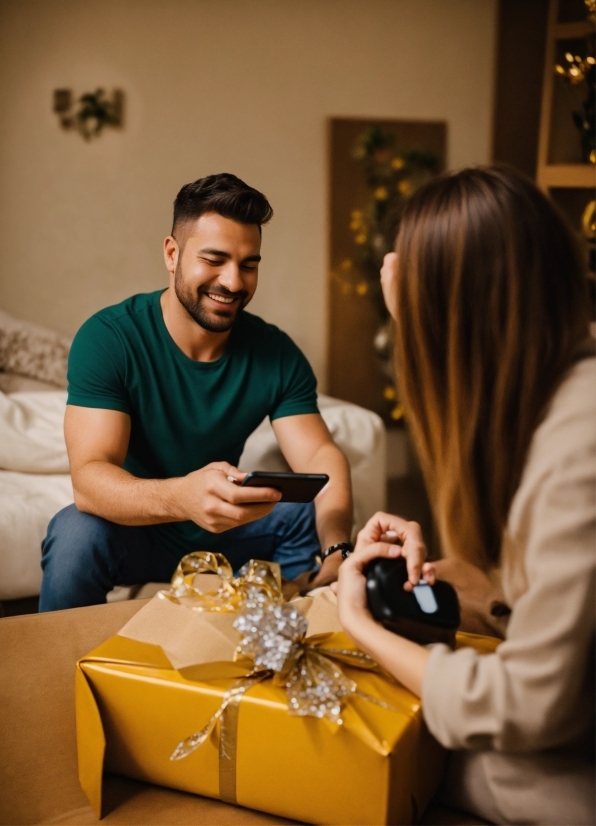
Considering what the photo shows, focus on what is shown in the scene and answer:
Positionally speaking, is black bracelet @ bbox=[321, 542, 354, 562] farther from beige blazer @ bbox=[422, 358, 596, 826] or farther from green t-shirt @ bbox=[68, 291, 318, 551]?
beige blazer @ bbox=[422, 358, 596, 826]

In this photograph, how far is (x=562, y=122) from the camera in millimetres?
2701

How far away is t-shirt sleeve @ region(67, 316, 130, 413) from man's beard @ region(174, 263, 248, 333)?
14 centimetres

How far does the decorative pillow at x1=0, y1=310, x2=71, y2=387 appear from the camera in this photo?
2.26 metres

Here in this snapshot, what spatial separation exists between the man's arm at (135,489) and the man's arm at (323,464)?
11.1 inches

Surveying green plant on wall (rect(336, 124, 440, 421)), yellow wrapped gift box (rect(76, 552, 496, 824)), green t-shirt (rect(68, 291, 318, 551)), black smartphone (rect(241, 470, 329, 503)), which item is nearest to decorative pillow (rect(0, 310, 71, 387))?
green t-shirt (rect(68, 291, 318, 551))

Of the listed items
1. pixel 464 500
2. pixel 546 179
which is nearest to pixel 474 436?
pixel 464 500

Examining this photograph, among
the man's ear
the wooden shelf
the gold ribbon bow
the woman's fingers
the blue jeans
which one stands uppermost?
the wooden shelf

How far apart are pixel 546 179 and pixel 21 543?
6.66 feet

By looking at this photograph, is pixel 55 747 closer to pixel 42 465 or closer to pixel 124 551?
pixel 124 551

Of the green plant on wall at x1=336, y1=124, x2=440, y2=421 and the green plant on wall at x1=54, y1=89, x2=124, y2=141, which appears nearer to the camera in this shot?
the green plant on wall at x1=54, y1=89, x2=124, y2=141

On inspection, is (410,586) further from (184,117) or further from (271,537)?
(184,117)

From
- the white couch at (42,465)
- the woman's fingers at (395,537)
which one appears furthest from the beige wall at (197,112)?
the woman's fingers at (395,537)

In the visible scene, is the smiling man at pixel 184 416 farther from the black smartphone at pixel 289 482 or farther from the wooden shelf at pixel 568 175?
the wooden shelf at pixel 568 175

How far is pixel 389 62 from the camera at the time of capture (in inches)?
120
